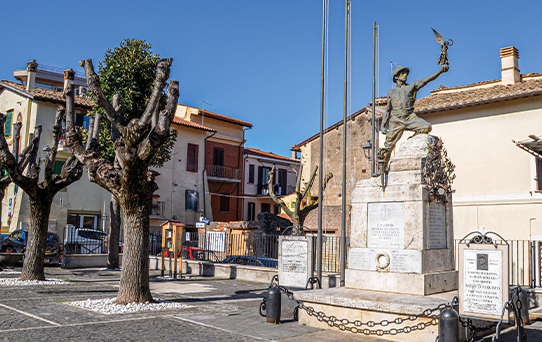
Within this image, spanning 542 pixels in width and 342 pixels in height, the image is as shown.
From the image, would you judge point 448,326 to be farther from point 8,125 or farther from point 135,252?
point 8,125

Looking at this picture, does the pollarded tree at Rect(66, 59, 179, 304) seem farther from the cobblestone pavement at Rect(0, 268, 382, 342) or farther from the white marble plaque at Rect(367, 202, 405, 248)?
the white marble plaque at Rect(367, 202, 405, 248)

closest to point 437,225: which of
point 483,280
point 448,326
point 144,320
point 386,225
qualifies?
point 386,225

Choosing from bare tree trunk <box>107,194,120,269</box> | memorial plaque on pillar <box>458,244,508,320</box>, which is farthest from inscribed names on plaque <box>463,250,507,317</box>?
bare tree trunk <box>107,194,120,269</box>

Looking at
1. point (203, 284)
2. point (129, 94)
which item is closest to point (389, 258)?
point (203, 284)

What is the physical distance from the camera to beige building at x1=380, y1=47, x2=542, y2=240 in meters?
20.0

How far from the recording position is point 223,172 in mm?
39531

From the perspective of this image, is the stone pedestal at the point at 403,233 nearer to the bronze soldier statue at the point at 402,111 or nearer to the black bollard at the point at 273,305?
the bronze soldier statue at the point at 402,111

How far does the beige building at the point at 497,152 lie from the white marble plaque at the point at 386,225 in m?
12.2

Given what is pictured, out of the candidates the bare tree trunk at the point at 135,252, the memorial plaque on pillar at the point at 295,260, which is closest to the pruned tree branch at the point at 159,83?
the bare tree trunk at the point at 135,252

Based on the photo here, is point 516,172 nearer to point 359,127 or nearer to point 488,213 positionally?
point 488,213

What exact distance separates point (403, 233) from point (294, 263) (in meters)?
2.56

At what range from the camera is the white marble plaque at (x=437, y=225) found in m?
8.89

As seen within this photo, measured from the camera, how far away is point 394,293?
859cm

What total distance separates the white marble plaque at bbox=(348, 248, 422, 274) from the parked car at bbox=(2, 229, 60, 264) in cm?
1675
